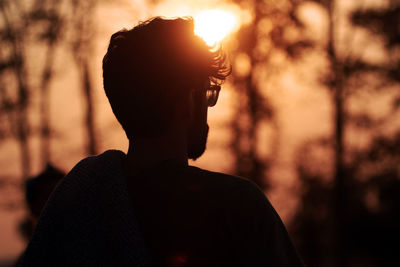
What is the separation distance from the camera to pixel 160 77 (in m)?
1.78

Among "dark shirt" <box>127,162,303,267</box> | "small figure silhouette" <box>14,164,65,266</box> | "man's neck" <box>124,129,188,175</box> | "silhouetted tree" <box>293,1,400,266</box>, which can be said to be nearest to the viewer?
"dark shirt" <box>127,162,303,267</box>

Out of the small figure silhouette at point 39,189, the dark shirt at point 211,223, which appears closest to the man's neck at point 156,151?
the dark shirt at point 211,223

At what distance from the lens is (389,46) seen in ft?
59.8

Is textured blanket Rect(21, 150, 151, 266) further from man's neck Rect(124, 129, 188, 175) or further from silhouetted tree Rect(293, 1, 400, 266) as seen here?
A: silhouetted tree Rect(293, 1, 400, 266)

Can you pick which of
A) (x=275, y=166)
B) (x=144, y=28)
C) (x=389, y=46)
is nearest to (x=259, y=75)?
(x=275, y=166)

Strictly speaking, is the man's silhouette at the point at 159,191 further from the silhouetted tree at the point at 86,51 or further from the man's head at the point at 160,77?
the silhouetted tree at the point at 86,51

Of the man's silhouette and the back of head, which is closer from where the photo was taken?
the man's silhouette

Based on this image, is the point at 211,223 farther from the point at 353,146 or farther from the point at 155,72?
the point at 353,146

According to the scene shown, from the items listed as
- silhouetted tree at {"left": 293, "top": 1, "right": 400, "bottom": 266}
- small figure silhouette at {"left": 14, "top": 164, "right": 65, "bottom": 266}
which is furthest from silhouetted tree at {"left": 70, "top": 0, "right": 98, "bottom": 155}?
small figure silhouette at {"left": 14, "top": 164, "right": 65, "bottom": 266}

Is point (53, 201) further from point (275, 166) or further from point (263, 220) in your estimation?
point (275, 166)

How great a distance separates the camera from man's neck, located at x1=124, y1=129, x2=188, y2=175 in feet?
5.82

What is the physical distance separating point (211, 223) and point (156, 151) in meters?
0.32

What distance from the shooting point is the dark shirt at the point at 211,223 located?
1.57 meters

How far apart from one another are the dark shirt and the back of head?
0.78 ft
